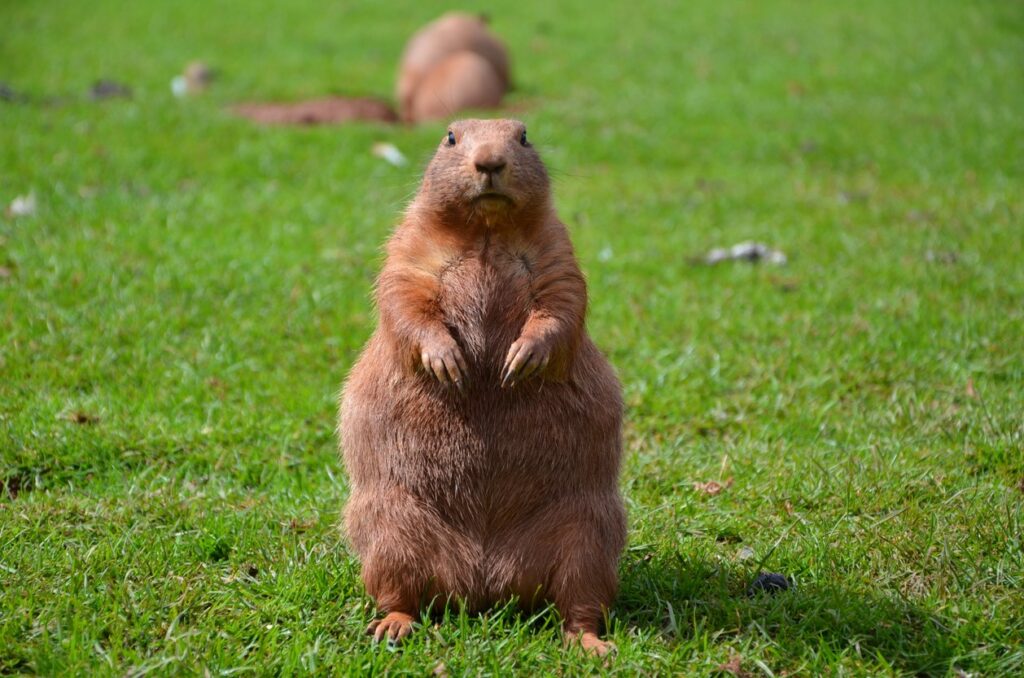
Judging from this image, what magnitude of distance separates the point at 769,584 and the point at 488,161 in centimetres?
166

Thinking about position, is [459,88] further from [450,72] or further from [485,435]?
[485,435]

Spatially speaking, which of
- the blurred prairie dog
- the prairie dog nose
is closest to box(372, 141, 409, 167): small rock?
the blurred prairie dog

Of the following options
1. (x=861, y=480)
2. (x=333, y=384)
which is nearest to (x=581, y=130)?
(x=333, y=384)

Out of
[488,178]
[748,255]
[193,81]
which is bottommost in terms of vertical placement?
[748,255]

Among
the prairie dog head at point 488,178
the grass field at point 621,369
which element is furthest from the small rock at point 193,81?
the prairie dog head at point 488,178

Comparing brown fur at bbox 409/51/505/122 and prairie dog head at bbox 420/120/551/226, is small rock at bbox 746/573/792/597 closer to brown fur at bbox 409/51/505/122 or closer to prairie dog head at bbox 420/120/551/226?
prairie dog head at bbox 420/120/551/226

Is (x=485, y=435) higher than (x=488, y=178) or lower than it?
lower

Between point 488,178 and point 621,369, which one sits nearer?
point 488,178

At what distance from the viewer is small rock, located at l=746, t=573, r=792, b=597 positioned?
3.53m

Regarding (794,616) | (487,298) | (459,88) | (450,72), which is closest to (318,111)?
(459,88)

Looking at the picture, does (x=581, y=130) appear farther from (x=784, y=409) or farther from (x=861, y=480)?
(x=861, y=480)

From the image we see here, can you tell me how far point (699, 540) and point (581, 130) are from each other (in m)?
6.72

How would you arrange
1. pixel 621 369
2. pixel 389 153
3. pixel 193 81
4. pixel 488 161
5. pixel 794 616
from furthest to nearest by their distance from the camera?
pixel 193 81
pixel 389 153
pixel 621 369
pixel 794 616
pixel 488 161

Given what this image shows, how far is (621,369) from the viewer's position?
5582mm
